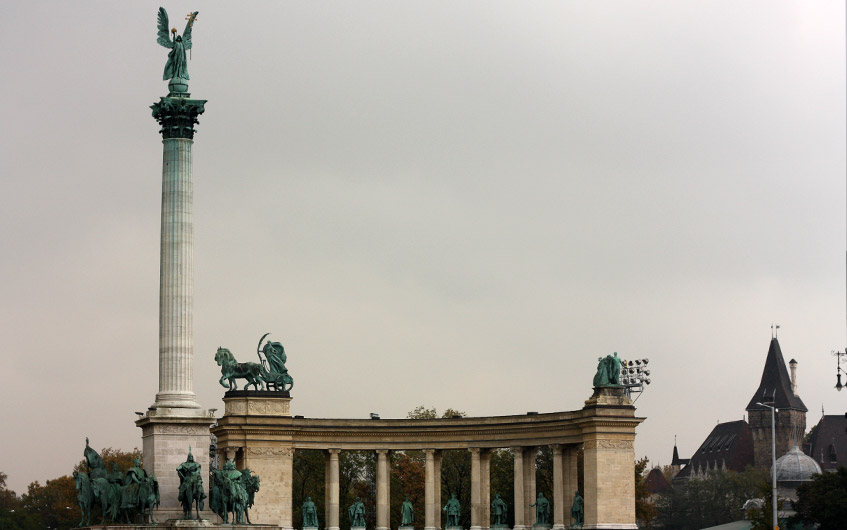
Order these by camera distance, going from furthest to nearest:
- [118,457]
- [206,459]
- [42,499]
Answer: [42,499] < [118,457] < [206,459]

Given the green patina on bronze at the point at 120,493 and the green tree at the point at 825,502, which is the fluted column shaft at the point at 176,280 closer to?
the green patina on bronze at the point at 120,493

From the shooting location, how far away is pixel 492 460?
142125 mm

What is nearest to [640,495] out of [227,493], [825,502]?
[825,502]

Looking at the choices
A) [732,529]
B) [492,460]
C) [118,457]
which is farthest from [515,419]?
[118,457]

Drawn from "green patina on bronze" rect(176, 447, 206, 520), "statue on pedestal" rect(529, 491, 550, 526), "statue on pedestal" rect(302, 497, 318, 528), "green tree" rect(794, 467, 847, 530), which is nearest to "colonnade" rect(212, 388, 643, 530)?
"statue on pedestal" rect(529, 491, 550, 526)

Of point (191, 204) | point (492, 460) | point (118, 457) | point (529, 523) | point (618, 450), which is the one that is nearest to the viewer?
point (191, 204)

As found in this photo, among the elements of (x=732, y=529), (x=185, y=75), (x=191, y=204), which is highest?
(x=185, y=75)

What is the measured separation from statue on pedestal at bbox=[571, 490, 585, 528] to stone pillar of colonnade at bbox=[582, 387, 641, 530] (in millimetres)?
703

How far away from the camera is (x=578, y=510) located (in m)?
106

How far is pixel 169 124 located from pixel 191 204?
4.62 meters

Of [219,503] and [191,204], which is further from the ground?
[191,204]

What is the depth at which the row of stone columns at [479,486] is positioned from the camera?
10975cm

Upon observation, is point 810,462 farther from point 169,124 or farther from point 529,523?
point 169,124

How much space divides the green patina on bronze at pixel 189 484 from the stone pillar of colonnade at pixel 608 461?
38462 millimetres
